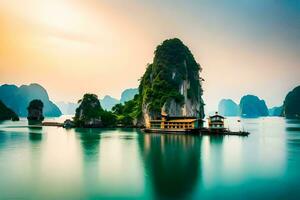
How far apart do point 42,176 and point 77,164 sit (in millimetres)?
5443

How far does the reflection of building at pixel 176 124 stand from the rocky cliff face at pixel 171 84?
1140 centimetres

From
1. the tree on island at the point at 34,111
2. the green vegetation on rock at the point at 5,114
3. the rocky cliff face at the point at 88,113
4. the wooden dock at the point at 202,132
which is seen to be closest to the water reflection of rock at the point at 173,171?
the wooden dock at the point at 202,132

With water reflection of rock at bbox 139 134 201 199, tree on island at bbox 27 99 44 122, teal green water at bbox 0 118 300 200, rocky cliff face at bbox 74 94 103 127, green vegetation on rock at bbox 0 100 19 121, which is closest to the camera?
teal green water at bbox 0 118 300 200

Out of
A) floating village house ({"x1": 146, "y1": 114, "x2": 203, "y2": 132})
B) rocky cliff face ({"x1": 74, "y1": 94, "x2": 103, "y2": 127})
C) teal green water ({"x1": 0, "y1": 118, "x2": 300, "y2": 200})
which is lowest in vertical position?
teal green water ({"x1": 0, "y1": 118, "x2": 300, "y2": 200})

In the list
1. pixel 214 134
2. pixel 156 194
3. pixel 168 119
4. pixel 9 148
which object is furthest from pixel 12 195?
pixel 168 119

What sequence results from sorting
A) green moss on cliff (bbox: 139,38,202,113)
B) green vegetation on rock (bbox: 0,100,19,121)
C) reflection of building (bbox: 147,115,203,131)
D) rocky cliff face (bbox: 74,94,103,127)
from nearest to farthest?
1. reflection of building (bbox: 147,115,203,131)
2. green moss on cliff (bbox: 139,38,202,113)
3. rocky cliff face (bbox: 74,94,103,127)
4. green vegetation on rock (bbox: 0,100,19,121)

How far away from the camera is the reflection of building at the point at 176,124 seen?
64250 millimetres

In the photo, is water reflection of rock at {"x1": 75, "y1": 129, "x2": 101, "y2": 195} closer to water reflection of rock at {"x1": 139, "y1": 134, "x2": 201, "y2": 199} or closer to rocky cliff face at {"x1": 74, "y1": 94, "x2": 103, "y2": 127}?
water reflection of rock at {"x1": 139, "y1": 134, "x2": 201, "y2": 199}

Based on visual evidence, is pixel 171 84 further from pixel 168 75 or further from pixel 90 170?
pixel 90 170

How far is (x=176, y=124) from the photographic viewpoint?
66312 millimetres

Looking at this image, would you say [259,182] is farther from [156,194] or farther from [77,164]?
[77,164]

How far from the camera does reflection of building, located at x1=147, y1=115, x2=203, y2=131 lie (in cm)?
6425

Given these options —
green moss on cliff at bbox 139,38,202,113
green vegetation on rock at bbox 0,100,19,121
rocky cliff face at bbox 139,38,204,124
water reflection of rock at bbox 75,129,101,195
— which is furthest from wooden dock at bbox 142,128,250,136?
green vegetation on rock at bbox 0,100,19,121

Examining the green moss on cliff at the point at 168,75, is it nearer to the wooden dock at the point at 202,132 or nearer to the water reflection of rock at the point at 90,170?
the wooden dock at the point at 202,132
